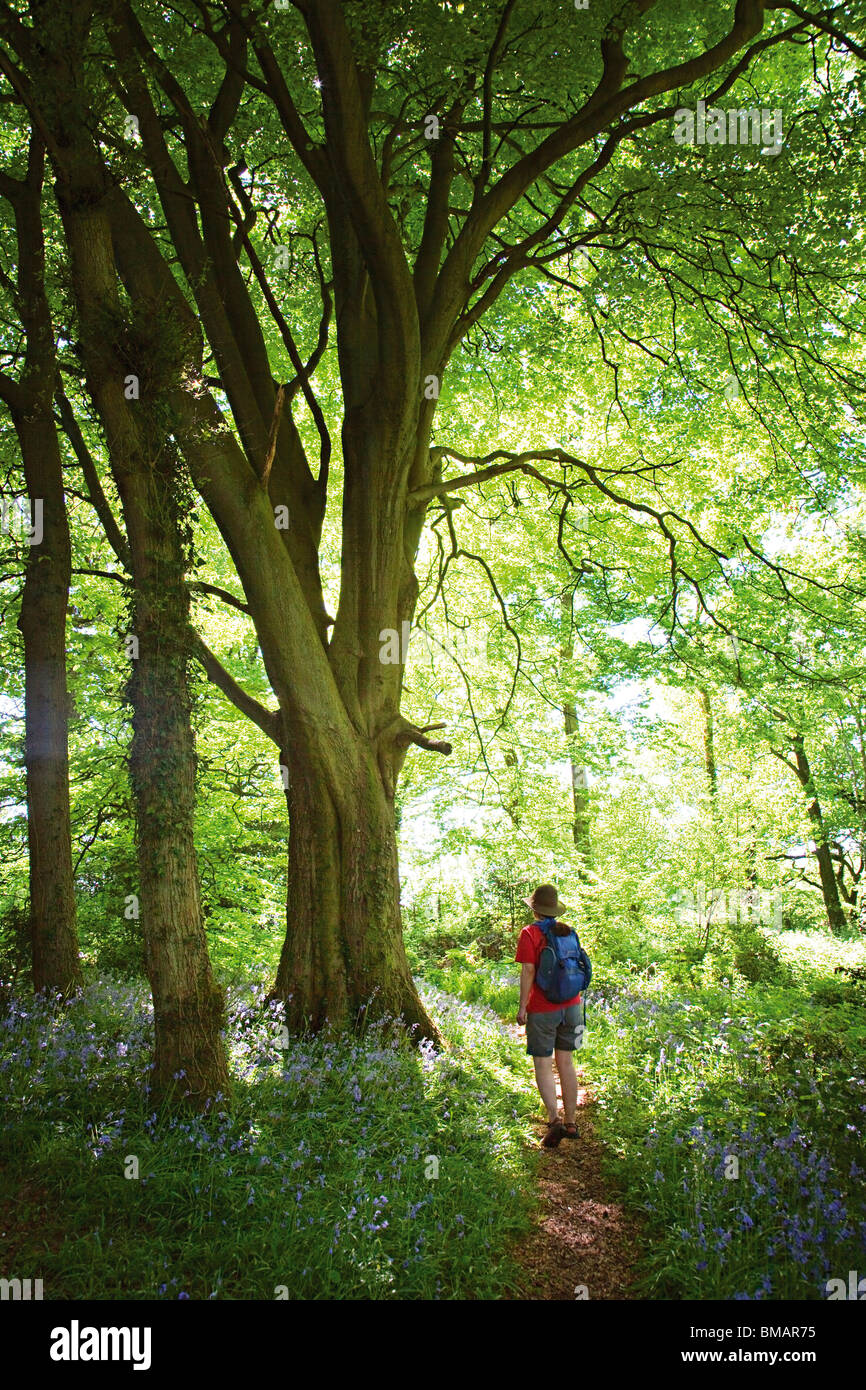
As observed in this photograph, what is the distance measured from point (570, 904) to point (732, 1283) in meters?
9.84

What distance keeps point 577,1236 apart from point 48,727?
588cm

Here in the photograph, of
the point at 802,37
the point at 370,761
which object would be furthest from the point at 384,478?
the point at 802,37

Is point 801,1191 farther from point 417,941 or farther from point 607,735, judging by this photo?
point 417,941

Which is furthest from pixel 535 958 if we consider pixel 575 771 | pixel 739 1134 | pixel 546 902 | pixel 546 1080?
pixel 575 771

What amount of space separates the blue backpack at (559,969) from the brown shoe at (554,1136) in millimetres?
866

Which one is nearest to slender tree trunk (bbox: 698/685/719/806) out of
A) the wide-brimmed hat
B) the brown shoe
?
the wide-brimmed hat

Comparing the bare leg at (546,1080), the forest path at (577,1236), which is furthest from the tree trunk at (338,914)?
the forest path at (577,1236)

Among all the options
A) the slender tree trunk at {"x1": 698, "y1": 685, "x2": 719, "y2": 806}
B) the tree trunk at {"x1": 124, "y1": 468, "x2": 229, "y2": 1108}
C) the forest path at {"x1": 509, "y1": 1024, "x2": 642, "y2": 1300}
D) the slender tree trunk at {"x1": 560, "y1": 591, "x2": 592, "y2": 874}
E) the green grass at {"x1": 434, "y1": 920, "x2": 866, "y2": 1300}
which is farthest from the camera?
the slender tree trunk at {"x1": 698, "y1": 685, "x2": 719, "y2": 806}

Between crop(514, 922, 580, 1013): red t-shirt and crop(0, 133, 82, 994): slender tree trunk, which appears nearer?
crop(514, 922, 580, 1013): red t-shirt

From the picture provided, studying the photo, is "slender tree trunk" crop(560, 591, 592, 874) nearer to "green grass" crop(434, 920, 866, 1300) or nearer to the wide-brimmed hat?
"green grass" crop(434, 920, 866, 1300)

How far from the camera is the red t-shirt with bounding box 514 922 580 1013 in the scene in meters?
6.05

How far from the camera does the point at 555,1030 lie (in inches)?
241

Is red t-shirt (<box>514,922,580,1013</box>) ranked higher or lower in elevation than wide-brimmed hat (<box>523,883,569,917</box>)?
lower

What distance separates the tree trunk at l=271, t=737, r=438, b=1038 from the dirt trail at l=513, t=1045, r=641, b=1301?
1.73 m
